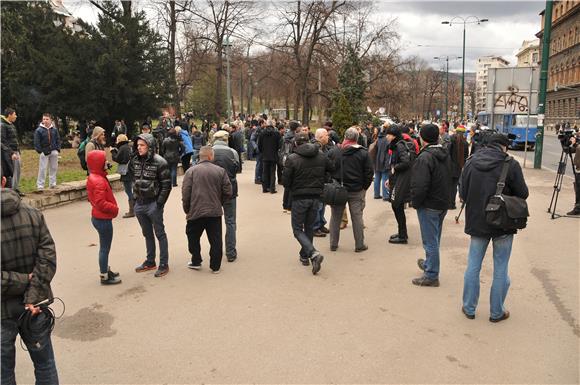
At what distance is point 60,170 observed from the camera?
49.0 ft

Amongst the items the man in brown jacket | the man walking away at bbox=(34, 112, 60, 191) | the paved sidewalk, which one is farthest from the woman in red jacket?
the man walking away at bbox=(34, 112, 60, 191)

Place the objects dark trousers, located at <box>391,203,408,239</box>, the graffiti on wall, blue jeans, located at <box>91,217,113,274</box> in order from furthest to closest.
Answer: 1. the graffiti on wall
2. dark trousers, located at <box>391,203,408,239</box>
3. blue jeans, located at <box>91,217,113,274</box>

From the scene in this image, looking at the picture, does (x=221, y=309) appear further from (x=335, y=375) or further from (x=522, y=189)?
(x=522, y=189)

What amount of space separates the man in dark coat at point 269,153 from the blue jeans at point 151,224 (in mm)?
6500

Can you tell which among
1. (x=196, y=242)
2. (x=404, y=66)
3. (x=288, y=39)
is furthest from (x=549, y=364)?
(x=404, y=66)

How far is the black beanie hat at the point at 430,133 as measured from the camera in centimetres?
571

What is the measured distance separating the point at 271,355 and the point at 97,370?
4.64 ft

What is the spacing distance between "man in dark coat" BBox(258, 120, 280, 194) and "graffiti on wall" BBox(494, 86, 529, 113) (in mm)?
7496

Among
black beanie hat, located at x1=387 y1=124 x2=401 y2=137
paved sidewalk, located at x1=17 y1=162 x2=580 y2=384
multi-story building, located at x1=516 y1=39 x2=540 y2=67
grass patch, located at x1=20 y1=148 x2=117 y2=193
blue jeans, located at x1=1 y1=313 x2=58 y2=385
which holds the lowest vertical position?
paved sidewalk, located at x1=17 y1=162 x2=580 y2=384

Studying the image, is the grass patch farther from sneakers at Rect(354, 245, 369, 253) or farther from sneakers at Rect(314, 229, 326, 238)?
sneakers at Rect(354, 245, 369, 253)

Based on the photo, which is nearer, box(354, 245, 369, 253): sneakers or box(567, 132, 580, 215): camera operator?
box(354, 245, 369, 253): sneakers

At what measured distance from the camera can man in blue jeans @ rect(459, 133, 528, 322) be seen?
15.1ft

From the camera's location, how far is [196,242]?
6.51 m

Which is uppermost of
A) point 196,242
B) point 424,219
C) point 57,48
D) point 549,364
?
point 57,48
